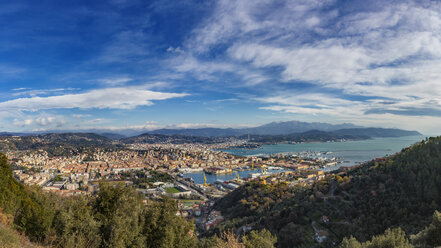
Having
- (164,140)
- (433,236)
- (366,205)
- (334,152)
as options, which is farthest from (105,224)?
(164,140)

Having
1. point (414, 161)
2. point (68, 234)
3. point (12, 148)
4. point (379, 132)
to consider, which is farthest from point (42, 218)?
point (379, 132)

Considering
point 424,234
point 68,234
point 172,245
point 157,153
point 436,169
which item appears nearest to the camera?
point 68,234

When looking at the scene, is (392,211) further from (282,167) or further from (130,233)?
(282,167)

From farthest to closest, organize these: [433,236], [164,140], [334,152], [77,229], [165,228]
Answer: [164,140] → [334,152] → [433,236] → [165,228] → [77,229]

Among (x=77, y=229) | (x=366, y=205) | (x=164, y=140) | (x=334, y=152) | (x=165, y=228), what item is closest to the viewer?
(x=77, y=229)

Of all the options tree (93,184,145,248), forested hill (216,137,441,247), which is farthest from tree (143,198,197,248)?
forested hill (216,137,441,247)

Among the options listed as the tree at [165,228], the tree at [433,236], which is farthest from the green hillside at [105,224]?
the tree at [433,236]

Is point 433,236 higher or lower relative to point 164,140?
higher

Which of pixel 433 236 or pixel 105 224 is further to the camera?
pixel 433 236

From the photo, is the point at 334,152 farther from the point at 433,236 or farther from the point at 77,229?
the point at 77,229

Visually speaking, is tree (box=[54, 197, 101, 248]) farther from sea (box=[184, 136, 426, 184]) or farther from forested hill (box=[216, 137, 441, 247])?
sea (box=[184, 136, 426, 184])
